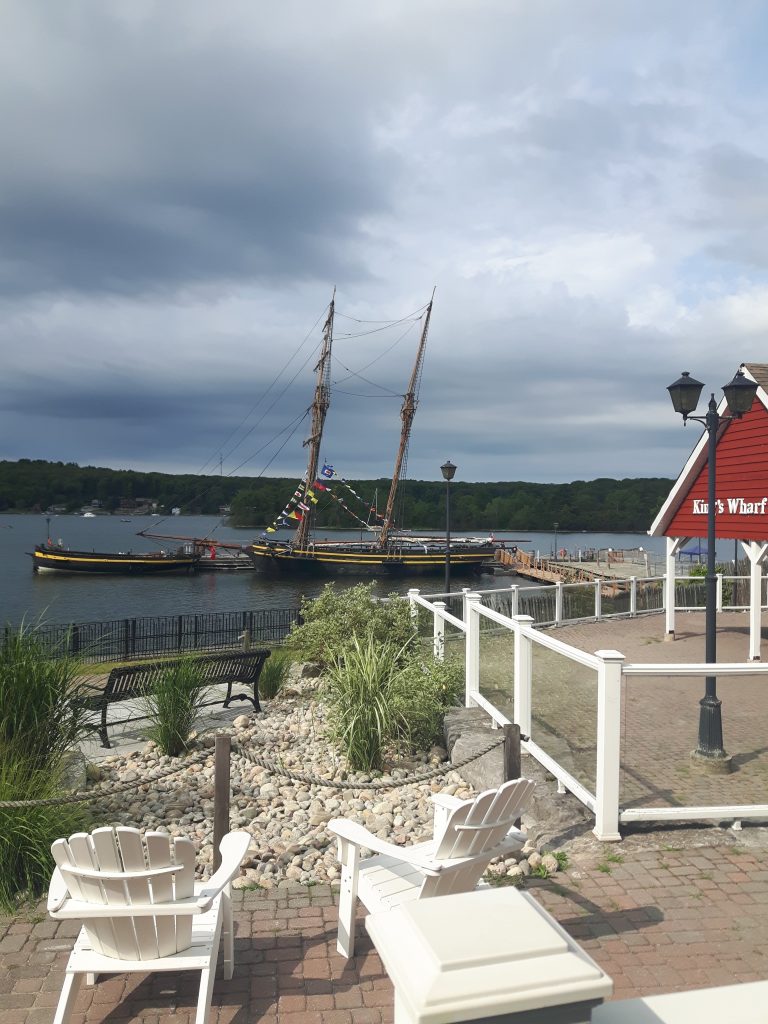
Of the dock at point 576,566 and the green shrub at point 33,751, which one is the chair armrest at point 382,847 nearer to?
the green shrub at point 33,751

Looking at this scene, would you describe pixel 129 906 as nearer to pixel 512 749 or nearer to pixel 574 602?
pixel 512 749

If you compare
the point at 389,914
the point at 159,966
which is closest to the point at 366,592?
the point at 159,966

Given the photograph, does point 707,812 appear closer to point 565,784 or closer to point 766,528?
point 565,784

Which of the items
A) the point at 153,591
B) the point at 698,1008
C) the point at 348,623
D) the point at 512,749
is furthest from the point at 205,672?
the point at 153,591

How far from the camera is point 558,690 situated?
271 inches

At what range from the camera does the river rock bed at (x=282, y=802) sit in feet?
17.0

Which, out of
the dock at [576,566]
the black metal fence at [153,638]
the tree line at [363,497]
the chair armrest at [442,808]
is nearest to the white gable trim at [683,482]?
the black metal fence at [153,638]

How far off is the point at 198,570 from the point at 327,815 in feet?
217

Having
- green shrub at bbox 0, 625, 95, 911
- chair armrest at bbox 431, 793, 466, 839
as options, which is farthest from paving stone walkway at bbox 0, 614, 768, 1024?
chair armrest at bbox 431, 793, 466, 839

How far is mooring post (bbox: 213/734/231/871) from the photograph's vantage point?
475 centimetres

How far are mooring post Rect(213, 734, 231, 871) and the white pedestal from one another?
3192 mm

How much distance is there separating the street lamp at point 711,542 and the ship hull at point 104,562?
61.0 m

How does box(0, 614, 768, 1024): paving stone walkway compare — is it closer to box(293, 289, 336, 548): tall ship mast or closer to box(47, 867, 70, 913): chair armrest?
box(47, 867, 70, 913): chair armrest

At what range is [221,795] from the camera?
4.80 metres
